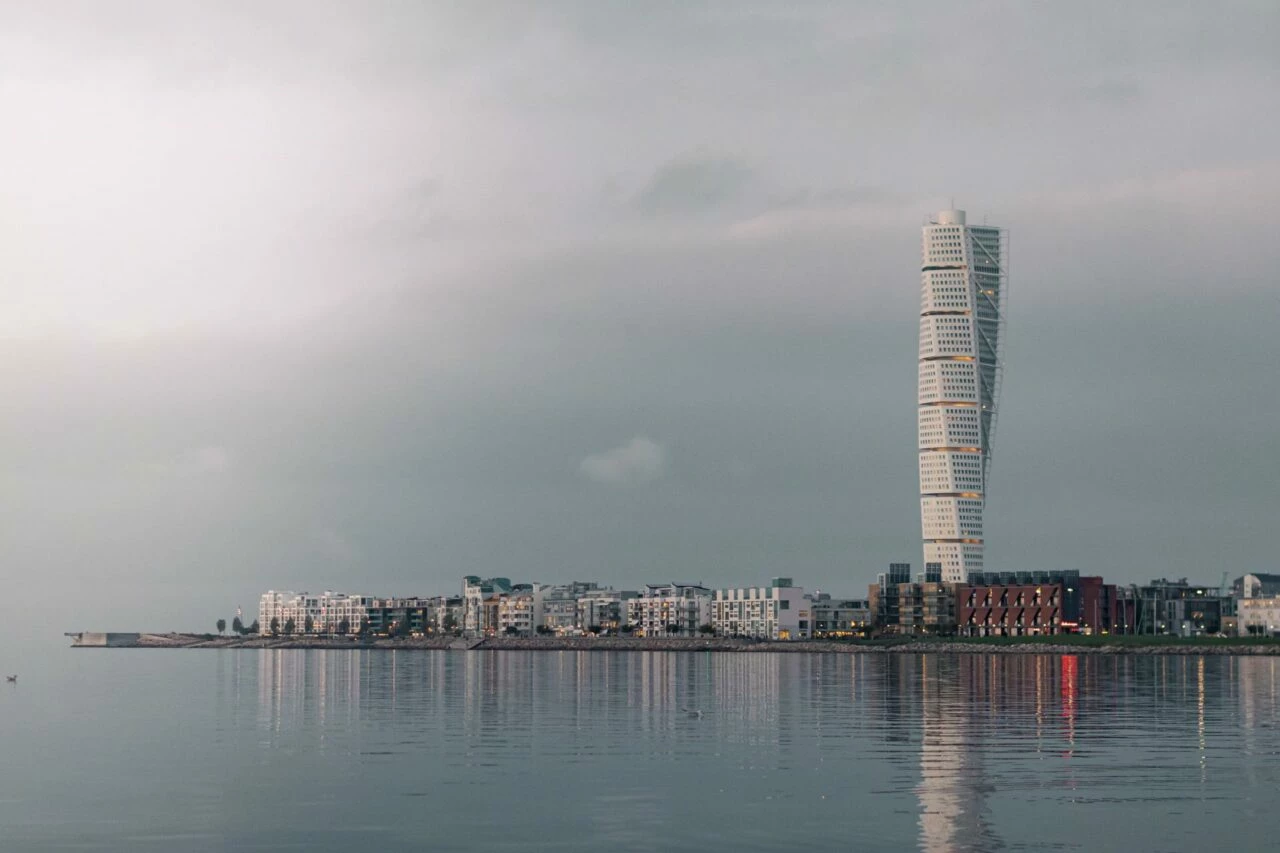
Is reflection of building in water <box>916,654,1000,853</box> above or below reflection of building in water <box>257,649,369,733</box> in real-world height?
above

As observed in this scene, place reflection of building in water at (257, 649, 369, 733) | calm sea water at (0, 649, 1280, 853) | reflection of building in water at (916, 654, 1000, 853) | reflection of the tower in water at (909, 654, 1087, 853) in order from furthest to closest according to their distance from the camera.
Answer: reflection of building in water at (257, 649, 369, 733)
reflection of the tower in water at (909, 654, 1087, 853)
calm sea water at (0, 649, 1280, 853)
reflection of building in water at (916, 654, 1000, 853)

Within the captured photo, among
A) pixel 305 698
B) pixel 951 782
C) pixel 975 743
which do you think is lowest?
pixel 305 698

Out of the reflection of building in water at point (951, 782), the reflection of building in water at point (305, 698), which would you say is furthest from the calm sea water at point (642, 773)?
the reflection of building in water at point (305, 698)

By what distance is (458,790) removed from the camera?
45.7m

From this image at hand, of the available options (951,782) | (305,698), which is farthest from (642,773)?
(305,698)

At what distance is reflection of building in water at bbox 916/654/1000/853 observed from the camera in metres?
36.4

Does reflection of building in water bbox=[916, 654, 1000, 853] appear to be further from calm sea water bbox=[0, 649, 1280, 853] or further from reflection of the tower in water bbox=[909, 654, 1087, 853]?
calm sea water bbox=[0, 649, 1280, 853]

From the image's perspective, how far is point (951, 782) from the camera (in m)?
46.1

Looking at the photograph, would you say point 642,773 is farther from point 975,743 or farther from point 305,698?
point 305,698

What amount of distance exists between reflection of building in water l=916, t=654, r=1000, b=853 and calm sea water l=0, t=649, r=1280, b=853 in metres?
0.13

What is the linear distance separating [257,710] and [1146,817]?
51803 mm

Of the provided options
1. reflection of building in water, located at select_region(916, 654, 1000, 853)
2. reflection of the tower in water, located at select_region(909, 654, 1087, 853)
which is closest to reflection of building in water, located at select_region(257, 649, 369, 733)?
reflection of building in water, located at select_region(916, 654, 1000, 853)

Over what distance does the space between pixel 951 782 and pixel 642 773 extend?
29.5 feet

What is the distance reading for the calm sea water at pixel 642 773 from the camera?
1490 inches
